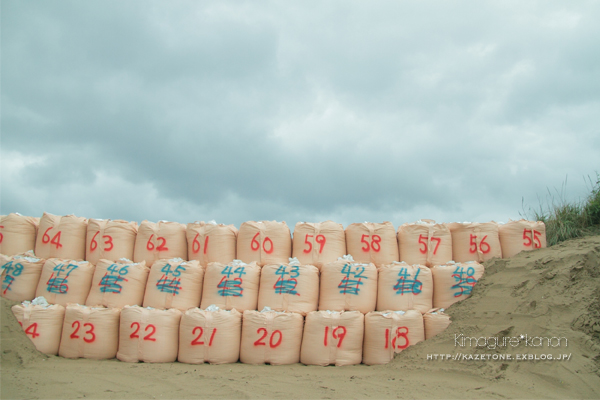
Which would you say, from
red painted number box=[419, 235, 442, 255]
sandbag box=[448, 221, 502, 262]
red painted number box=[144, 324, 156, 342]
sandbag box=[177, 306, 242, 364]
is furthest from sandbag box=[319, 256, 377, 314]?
red painted number box=[144, 324, 156, 342]

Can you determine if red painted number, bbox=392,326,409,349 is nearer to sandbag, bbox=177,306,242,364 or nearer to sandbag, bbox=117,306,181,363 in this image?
sandbag, bbox=177,306,242,364

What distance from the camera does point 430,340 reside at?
13.3 ft

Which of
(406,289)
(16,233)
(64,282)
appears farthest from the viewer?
(16,233)

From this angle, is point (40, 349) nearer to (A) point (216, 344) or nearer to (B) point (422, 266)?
(A) point (216, 344)

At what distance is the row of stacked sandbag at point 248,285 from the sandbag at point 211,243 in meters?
0.20

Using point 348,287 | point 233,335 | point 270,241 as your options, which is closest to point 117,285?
point 233,335

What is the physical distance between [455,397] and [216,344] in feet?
7.46

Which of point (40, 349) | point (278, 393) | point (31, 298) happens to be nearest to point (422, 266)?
point (278, 393)

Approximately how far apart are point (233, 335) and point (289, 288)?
0.75 meters

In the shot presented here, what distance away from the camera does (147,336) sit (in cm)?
416

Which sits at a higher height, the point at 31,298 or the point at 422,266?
the point at 422,266

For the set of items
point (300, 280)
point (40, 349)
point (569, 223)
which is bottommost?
point (40, 349)

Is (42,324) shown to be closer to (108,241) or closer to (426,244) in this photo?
(108,241)

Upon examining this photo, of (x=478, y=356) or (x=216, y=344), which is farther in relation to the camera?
(x=216, y=344)
